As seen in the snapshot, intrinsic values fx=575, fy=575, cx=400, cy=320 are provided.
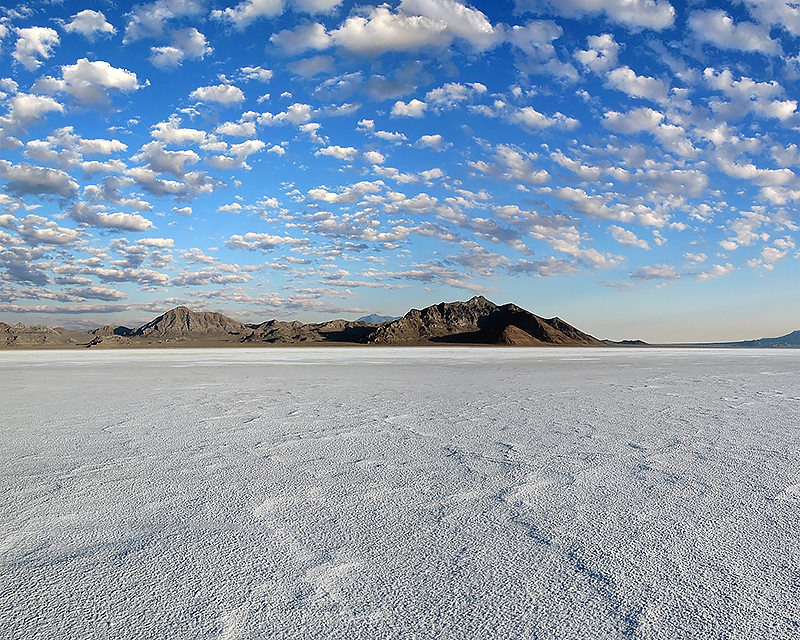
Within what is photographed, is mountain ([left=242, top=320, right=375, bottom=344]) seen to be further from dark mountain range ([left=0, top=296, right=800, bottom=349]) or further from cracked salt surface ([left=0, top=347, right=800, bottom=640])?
cracked salt surface ([left=0, top=347, right=800, bottom=640])

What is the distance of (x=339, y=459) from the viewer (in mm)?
5676

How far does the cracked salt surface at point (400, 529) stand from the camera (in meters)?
2.57

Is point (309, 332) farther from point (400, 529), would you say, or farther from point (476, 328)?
point (400, 529)

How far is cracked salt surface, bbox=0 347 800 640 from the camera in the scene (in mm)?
2570

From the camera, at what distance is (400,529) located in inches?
144

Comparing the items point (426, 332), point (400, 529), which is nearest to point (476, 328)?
point (426, 332)

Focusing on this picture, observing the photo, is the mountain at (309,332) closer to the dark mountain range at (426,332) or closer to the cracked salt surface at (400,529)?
the dark mountain range at (426,332)

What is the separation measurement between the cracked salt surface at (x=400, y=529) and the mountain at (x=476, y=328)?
460ft

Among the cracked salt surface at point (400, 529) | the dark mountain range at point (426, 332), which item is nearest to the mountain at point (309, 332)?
the dark mountain range at point (426, 332)

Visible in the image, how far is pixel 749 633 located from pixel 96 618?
2833 millimetres

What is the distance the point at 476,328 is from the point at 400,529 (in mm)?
177453

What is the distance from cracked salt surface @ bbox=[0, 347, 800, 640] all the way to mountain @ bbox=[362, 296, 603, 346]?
14024 cm

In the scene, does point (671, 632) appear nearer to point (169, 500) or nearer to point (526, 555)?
point (526, 555)

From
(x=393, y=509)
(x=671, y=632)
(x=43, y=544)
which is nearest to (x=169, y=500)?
(x=43, y=544)
